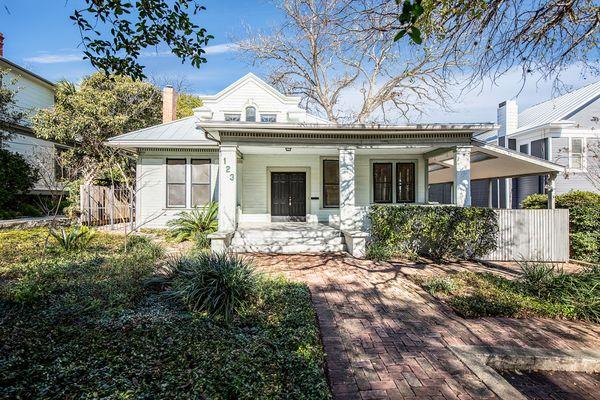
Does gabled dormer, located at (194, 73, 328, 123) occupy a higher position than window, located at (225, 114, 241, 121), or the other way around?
gabled dormer, located at (194, 73, 328, 123)

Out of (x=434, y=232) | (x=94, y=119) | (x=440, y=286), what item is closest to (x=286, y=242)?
(x=434, y=232)

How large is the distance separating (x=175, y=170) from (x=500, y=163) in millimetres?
12566

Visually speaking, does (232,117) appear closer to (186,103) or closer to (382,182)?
(382,182)

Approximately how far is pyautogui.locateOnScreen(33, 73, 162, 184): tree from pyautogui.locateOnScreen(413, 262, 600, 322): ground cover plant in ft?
51.3

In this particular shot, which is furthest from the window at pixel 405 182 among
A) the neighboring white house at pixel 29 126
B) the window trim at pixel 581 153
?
the neighboring white house at pixel 29 126

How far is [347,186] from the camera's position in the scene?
987cm

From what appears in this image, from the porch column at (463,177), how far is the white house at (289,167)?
0.10ft

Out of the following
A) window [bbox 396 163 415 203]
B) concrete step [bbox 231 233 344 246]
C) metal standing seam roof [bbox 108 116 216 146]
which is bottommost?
concrete step [bbox 231 233 344 246]

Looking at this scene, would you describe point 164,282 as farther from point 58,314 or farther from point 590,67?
point 590,67

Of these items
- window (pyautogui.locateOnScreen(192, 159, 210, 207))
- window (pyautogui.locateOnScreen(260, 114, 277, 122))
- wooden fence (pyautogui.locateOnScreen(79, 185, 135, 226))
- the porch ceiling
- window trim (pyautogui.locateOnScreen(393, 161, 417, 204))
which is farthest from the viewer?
window (pyautogui.locateOnScreen(260, 114, 277, 122))

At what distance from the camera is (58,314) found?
428 cm

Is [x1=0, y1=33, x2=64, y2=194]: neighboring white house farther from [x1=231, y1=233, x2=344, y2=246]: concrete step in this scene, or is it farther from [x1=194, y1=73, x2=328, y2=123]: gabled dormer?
[x1=231, y1=233, x2=344, y2=246]: concrete step

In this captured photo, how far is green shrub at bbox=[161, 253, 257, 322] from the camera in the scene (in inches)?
180

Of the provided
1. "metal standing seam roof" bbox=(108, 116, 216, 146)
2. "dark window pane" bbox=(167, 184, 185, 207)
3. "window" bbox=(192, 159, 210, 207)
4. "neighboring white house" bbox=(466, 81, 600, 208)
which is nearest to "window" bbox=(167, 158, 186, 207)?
"dark window pane" bbox=(167, 184, 185, 207)
